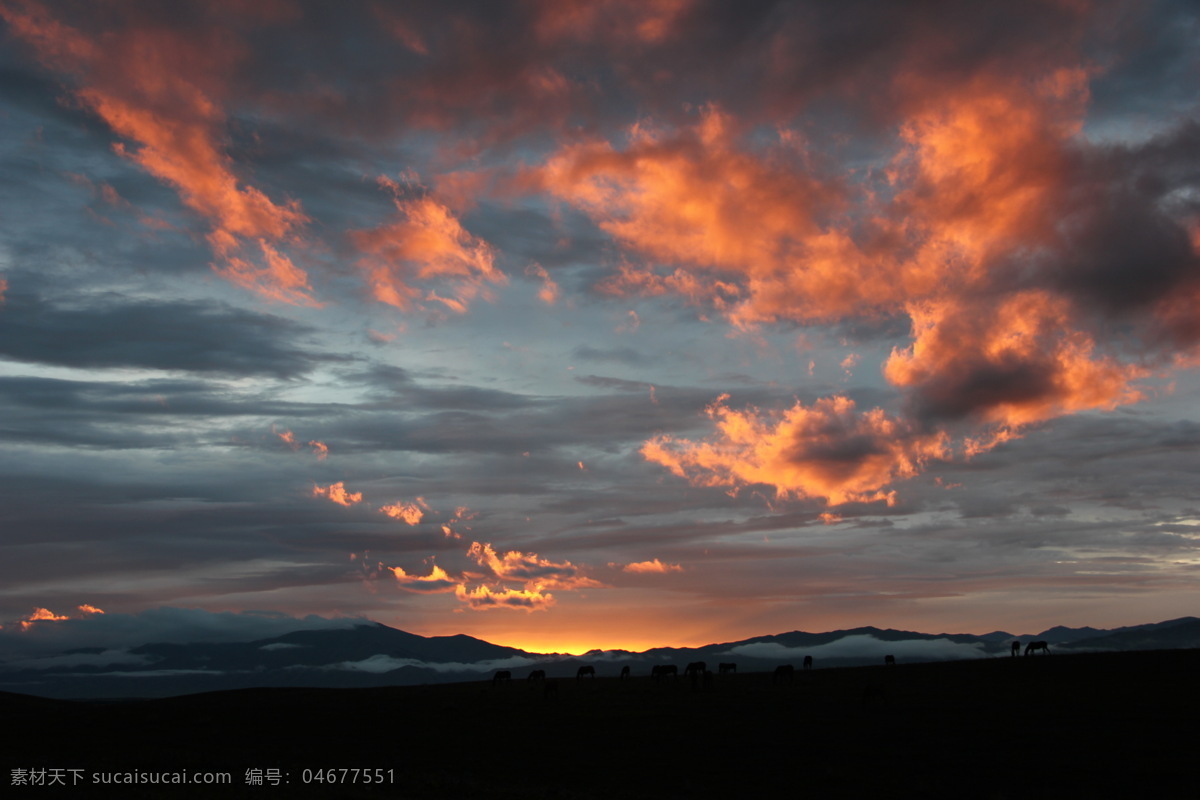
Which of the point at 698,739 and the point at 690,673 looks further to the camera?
the point at 690,673

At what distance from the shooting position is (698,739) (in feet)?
154

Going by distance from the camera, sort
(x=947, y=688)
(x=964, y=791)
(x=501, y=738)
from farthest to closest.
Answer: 1. (x=947, y=688)
2. (x=501, y=738)
3. (x=964, y=791)

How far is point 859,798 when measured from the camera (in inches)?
1305

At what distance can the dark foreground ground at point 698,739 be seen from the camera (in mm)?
34750

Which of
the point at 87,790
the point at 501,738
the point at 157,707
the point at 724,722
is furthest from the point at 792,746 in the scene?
the point at 157,707

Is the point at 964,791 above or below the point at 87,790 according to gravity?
below

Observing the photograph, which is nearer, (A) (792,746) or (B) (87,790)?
(B) (87,790)

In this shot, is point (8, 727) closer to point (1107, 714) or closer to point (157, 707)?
point (157, 707)

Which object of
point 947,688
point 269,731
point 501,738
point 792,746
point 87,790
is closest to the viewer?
point 87,790

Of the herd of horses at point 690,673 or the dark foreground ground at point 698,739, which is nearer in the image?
the dark foreground ground at point 698,739

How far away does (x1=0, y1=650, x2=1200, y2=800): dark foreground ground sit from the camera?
34750mm

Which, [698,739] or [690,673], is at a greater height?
[698,739]

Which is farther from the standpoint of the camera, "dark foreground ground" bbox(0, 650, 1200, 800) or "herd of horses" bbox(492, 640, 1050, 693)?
"herd of horses" bbox(492, 640, 1050, 693)

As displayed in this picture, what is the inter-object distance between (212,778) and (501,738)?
60.1 ft
